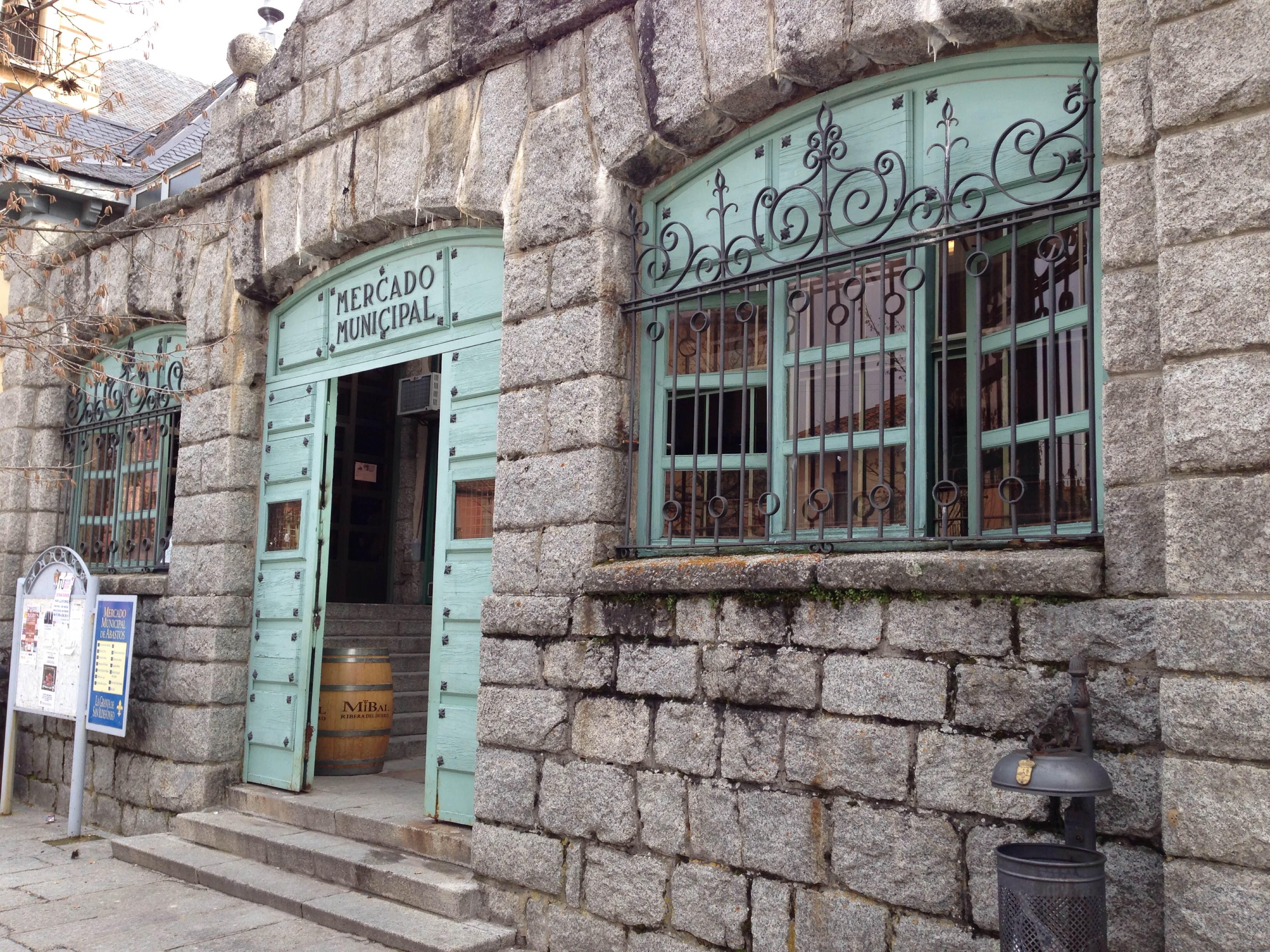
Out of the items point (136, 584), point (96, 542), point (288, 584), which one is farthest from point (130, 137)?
point (288, 584)

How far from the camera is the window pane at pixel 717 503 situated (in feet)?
14.2

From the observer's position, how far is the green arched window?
7.70 m

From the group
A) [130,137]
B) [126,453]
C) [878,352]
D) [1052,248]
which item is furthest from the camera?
[130,137]

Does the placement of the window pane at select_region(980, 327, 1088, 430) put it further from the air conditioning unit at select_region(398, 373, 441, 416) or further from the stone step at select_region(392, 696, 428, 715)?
the stone step at select_region(392, 696, 428, 715)

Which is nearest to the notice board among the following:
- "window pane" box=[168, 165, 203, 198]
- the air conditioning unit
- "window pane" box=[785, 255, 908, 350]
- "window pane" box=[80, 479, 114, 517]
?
"window pane" box=[80, 479, 114, 517]

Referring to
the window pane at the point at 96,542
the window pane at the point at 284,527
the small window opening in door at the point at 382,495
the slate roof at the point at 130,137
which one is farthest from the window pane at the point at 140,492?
the small window opening in door at the point at 382,495

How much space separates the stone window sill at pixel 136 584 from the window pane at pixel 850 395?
491 cm

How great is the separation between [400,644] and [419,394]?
221 centimetres

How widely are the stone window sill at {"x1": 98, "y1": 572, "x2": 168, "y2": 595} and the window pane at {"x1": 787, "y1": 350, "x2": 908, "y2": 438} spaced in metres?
4.91

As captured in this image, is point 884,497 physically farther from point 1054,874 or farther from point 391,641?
point 391,641

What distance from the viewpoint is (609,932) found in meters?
4.25

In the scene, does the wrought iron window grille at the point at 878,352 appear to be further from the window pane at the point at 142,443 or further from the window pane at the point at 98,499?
the window pane at the point at 98,499

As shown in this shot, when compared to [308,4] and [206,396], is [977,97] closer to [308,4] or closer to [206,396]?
[308,4]

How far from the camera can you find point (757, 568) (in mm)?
3932
